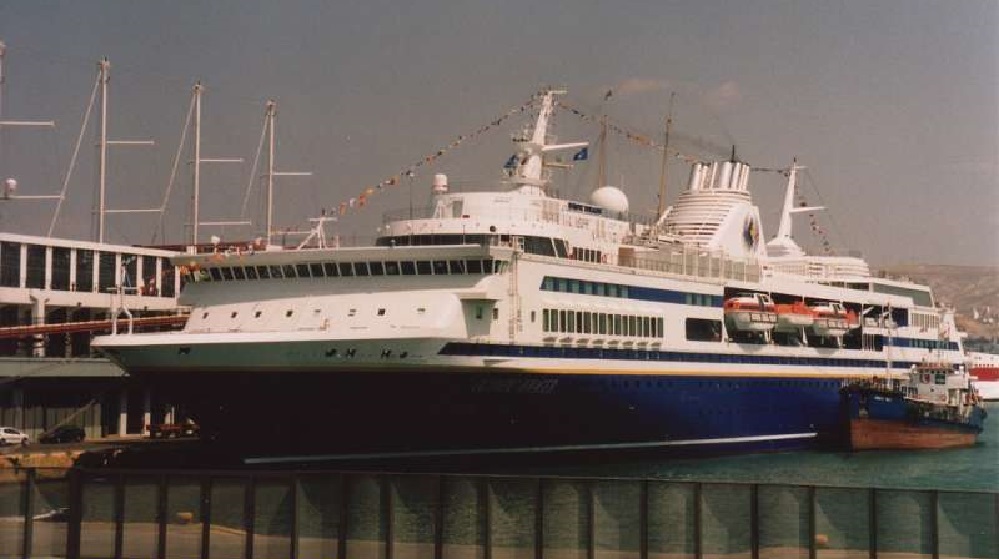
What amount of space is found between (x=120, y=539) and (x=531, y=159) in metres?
32.2

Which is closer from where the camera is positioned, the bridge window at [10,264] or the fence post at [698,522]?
the fence post at [698,522]

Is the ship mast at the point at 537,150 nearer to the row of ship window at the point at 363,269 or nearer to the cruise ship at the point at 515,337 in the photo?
the cruise ship at the point at 515,337

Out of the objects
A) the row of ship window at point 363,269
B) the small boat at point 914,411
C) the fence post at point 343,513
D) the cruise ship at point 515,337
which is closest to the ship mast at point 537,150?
the cruise ship at point 515,337

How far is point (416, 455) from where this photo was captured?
3872 centimetres

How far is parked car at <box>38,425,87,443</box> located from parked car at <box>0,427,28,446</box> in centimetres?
119

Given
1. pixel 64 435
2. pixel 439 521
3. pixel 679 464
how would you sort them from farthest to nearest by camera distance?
pixel 679 464 < pixel 64 435 < pixel 439 521

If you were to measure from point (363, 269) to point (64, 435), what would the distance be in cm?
1410

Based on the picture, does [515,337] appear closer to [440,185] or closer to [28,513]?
[440,185]

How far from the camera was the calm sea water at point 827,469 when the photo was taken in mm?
43594

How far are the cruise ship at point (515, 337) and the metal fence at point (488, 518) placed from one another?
705 inches

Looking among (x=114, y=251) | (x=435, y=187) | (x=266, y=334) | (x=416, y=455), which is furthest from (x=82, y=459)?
(x=114, y=251)

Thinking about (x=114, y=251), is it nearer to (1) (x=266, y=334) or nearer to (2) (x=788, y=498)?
Answer: (1) (x=266, y=334)

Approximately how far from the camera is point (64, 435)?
155ft

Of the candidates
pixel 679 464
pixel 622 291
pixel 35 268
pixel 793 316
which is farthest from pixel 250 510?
pixel 793 316
